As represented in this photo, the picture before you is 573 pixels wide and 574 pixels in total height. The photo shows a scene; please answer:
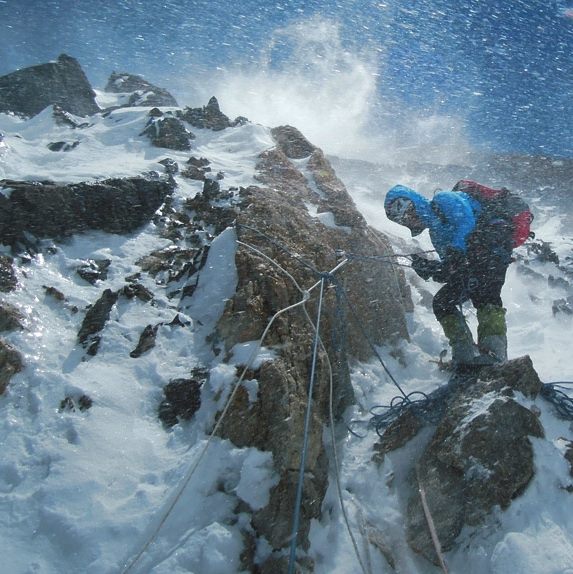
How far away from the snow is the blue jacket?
6.16 ft

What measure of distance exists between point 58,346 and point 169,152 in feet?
21.7

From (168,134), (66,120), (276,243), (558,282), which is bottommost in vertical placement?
(558,282)

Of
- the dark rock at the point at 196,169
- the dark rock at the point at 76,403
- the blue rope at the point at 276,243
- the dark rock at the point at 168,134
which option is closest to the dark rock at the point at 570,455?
the blue rope at the point at 276,243

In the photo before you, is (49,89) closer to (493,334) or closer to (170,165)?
(170,165)

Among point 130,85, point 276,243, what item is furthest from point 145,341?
point 130,85

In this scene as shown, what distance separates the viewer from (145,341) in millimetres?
4469

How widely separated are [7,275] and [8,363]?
1.27 m

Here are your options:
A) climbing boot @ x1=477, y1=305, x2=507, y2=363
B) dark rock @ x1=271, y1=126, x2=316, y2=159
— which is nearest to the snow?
climbing boot @ x1=477, y1=305, x2=507, y2=363

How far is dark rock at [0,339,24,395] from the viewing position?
3.68 m

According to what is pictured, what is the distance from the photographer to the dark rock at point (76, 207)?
5.41 meters

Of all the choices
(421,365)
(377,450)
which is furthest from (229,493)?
(421,365)

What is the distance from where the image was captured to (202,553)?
9.80 feet

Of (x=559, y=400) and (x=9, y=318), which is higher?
(x=559, y=400)

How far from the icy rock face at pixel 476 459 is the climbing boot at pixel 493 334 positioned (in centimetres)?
52
